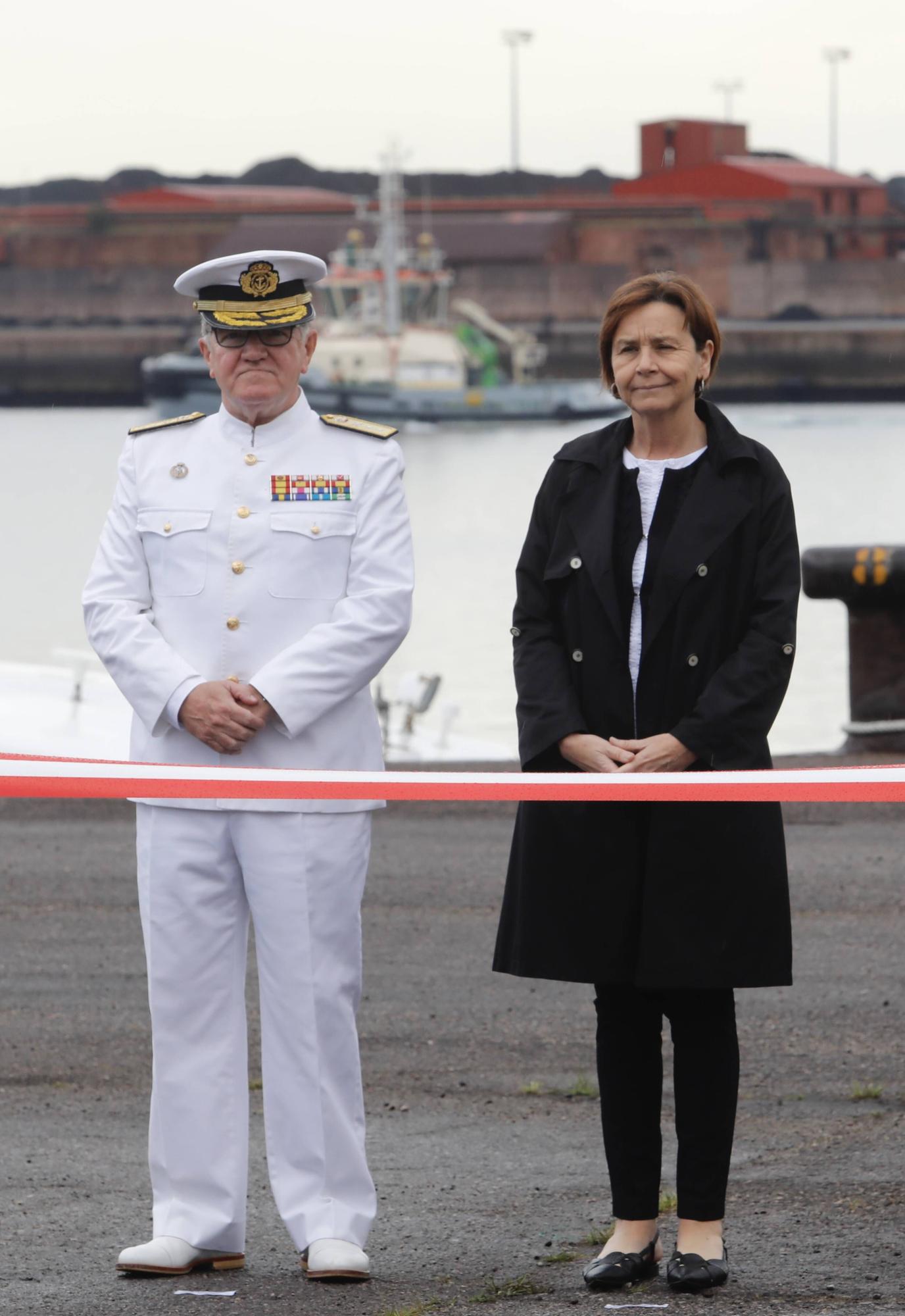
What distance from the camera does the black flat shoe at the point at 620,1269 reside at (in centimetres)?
332

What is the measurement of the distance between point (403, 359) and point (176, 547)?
207 ft

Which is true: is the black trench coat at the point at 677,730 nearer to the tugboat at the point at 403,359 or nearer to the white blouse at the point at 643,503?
the white blouse at the point at 643,503

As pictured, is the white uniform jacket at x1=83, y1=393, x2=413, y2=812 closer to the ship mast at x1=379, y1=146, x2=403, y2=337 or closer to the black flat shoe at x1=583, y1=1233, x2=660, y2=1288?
the black flat shoe at x1=583, y1=1233, x2=660, y2=1288

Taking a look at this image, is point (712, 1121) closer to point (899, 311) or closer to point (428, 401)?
point (428, 401)

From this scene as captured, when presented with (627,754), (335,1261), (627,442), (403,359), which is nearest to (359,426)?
(627,442)

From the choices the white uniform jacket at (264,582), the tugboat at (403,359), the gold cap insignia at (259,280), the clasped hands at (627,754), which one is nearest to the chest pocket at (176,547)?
the white uniform jacket at (264,582)

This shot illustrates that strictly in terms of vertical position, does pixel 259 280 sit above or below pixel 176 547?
above

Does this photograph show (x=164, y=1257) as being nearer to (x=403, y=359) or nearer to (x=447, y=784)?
(x=447, y=784)

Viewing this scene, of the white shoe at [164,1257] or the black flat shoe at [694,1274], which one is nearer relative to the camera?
the black flat shoe at [694,1274]

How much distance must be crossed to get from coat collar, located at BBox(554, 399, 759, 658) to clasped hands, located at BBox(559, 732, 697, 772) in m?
0.16

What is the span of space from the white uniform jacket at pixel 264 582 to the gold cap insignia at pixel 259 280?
0.22 m

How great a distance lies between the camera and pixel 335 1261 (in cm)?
337

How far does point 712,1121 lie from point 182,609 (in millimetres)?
1215

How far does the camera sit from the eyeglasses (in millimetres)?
3475
